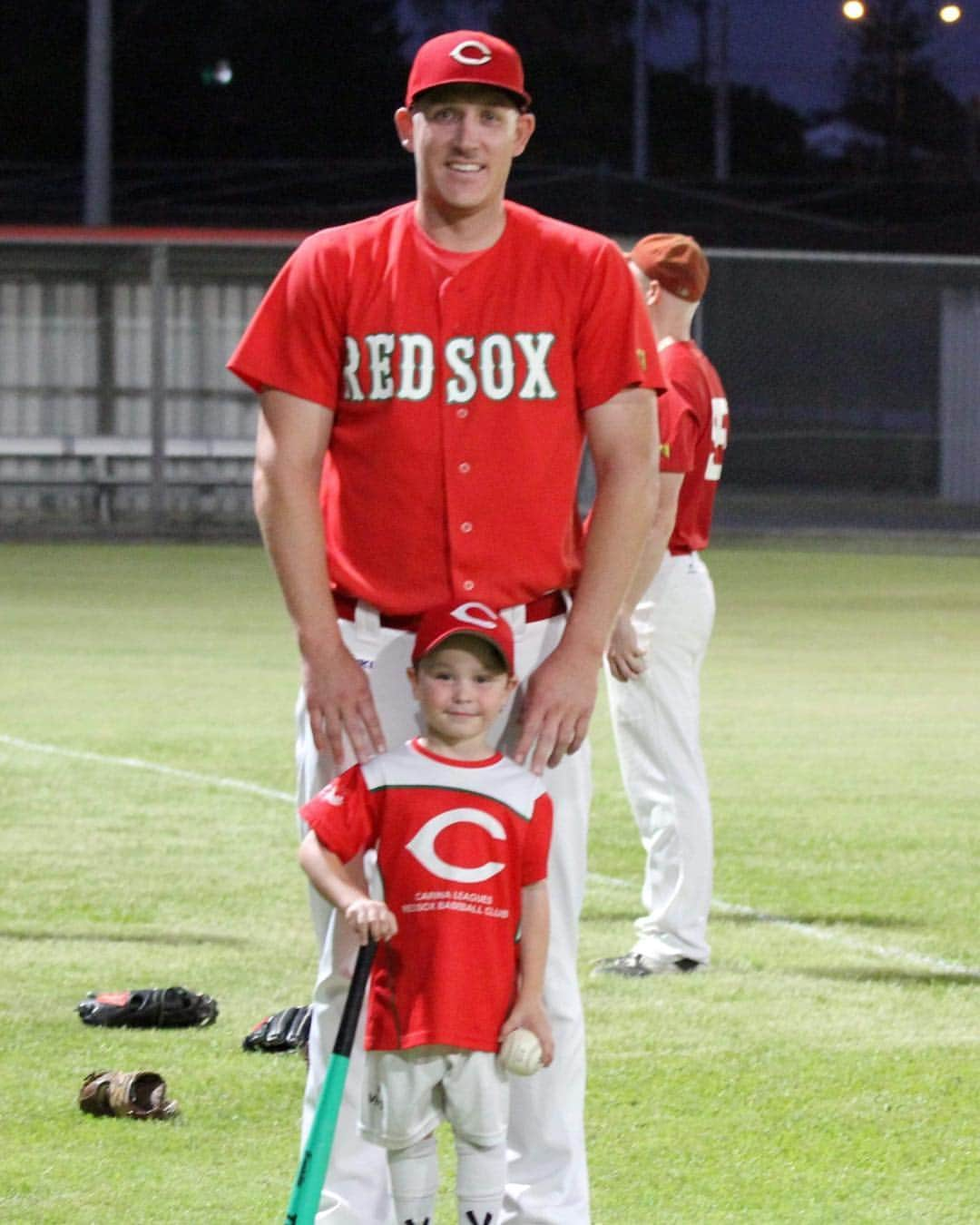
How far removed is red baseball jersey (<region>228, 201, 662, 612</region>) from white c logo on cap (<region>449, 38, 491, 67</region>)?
0.30m

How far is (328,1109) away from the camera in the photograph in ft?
13.2

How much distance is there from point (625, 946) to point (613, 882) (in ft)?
3.52

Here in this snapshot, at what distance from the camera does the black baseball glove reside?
6207 mm

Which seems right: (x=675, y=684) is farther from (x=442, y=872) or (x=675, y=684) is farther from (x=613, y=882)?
(x=442, y=872)

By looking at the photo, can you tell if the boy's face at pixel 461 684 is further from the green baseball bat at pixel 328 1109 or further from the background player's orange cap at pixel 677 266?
the background player's orange cap at pixel 677 266

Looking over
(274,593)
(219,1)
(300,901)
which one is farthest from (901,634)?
(219,1)

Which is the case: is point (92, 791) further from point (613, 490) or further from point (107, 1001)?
point (613, 490)

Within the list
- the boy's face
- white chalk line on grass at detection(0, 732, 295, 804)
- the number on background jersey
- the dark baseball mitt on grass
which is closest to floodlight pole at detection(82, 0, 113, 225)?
white chalk line on grass at detection(0, 732, 295, 804)

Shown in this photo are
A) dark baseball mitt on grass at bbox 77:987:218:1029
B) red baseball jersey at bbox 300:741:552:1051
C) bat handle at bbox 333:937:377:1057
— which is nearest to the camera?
bat handle at bbox 333:937:377:1057

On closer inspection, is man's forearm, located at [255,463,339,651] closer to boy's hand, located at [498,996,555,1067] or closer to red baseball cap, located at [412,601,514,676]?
red baseball cap, located at [412,601,514,676]

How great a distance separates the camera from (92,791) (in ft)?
34.4

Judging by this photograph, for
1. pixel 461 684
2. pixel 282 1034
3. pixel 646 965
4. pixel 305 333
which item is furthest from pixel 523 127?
pixel 646 965

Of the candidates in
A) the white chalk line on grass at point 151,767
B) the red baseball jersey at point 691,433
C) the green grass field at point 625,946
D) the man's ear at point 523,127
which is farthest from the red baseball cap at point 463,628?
the white chalk line on grass at point 151,767

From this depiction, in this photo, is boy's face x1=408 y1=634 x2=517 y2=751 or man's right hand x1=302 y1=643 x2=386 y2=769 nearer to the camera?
boy's face x1=408 y1=634 x2=517 y2=751
